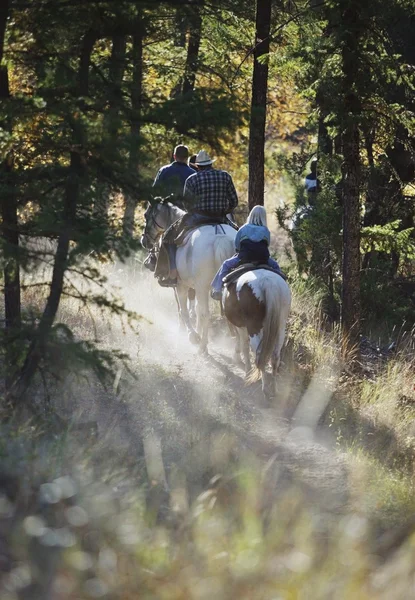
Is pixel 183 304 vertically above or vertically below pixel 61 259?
below

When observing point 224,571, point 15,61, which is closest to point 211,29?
point 15,61

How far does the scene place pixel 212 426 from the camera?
10688 mm

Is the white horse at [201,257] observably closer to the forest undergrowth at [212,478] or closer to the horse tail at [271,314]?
the forest undergrowth at [212,478]

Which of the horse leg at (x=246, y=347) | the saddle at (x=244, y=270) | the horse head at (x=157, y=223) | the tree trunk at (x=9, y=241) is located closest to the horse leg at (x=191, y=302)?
the horse head at (x=157, y=223)

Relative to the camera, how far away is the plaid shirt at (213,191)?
1379 centimetres

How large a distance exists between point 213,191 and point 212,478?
6.13 meters

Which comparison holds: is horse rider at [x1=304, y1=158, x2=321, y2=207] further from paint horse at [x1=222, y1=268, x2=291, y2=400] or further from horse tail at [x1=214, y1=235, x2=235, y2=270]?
paint horse at [x1=222, y1=268, x2=291, y2=400]

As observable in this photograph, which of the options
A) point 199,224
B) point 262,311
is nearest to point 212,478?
point 262,311

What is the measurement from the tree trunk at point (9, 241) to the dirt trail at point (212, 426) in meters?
1.33

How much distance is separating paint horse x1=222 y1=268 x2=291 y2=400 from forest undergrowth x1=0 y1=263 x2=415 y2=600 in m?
0.57

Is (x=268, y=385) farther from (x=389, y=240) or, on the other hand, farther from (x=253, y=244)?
(x=389, y=240)

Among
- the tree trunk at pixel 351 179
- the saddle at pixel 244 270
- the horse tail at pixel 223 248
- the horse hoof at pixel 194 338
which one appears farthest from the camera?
the horse hoof at pixel 194 338

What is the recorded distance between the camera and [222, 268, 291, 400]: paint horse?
11.5 meters

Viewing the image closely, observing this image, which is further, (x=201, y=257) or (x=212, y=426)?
(x=201, y=257)
